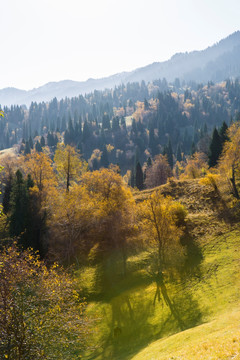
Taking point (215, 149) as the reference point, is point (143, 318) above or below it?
below

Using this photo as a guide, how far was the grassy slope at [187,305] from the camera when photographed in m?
24.8

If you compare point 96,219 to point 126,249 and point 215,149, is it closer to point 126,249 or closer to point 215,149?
point 126,249

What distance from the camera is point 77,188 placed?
58625 millimetres

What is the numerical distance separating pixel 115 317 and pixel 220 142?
71.5 m

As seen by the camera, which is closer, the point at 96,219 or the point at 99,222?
the point at 96,219

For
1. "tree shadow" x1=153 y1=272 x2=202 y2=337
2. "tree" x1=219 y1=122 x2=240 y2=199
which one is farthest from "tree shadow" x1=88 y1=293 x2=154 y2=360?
"tree" x1=219 y1=122 x2=240 y2=199

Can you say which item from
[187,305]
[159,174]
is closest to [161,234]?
[187,305]

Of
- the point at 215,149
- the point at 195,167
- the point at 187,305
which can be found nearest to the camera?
the point at 187,305

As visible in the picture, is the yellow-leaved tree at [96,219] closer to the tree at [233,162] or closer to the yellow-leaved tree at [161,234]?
the yellow-leaved tree at [161,234]

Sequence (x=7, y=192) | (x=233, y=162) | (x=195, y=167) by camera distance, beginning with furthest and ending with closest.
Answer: (x=195, y=167)
(x=7, y=192)
(x=233, y=162)

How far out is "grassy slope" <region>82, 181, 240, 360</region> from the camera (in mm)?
24797

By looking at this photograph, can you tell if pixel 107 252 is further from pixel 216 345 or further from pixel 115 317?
pixel 216 345

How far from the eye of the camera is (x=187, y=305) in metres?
36.6

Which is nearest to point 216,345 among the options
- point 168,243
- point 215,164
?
point 168,243
